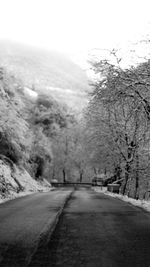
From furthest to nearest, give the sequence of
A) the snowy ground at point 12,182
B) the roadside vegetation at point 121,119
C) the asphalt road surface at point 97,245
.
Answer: the snowy ground at point 12,182
the roadside vegetation at point 121,119
the asphalt road surface at point 97,245

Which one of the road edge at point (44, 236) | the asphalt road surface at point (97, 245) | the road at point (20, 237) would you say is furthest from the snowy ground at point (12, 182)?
the asphalt road surface at point (97, 245)

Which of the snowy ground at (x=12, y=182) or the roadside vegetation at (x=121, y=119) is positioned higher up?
the roadside vegetation at (x=121, y=119)

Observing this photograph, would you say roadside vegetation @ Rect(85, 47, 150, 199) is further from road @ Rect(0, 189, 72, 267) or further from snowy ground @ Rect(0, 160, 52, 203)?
snowy ground @ Rect(0, 160, 52, 203)

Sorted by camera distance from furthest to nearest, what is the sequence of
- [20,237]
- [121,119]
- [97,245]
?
[121,119]
[20,237]
[97,245]

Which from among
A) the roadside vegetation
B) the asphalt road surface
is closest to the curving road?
the asphalt road surface

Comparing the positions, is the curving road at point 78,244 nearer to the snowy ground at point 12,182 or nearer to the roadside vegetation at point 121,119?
the roadside vegetation at point 121,119

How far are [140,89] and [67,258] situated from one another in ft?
33.2

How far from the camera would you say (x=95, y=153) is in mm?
36625

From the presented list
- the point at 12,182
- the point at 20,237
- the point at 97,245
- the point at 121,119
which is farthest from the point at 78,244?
the point at 121,119

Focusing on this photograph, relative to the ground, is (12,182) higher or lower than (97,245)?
lower

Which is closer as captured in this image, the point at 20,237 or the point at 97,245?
the point at 97,245

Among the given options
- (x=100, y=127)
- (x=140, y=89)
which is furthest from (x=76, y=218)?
(x=100, y=127)

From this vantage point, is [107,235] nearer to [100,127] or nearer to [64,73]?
[100,127]

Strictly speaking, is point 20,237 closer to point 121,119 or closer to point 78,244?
point 78,244
